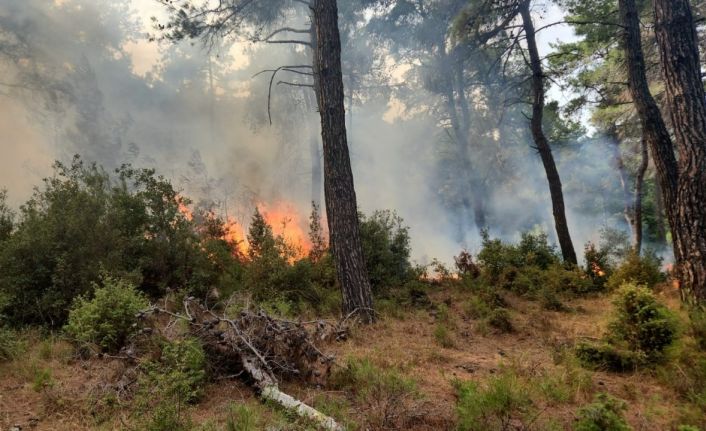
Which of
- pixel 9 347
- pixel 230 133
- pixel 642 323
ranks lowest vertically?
pixel 642 323

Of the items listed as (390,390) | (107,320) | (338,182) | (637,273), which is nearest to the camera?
(390,390)

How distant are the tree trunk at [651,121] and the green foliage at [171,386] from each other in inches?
259

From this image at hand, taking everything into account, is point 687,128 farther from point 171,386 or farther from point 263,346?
point 171,386

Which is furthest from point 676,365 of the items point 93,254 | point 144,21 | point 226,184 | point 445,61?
point 144,21

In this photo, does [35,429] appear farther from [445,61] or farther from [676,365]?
[445,61]

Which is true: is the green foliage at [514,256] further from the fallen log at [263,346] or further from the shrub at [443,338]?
the fallen log at [263,346]

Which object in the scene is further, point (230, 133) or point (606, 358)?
point (230, 133)

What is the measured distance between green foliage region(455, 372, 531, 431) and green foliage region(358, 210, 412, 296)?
19.7 feet

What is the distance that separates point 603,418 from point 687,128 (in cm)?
494

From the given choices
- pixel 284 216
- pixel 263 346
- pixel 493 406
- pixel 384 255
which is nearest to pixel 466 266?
pixel 384 255

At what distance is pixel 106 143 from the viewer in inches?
882

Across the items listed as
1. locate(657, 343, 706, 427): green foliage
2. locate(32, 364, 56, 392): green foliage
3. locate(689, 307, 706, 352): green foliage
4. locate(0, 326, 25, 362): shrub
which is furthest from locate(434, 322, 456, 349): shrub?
locate(0, 326, 25, 362): shrub

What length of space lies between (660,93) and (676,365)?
492 inches

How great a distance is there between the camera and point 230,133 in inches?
1096
